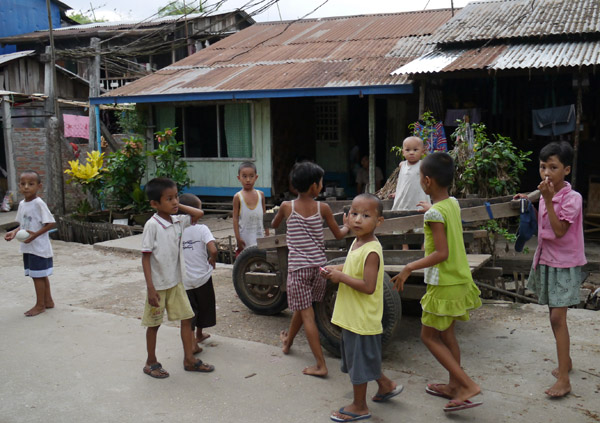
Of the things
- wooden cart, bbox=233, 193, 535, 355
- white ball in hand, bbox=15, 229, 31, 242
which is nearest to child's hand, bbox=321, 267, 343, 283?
wooden cart, bbox=233, 193, 535, 355

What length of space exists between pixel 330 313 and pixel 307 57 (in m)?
9.63

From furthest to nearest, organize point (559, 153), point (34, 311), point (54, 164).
→ point (54, 164)
point (34, 311)
point (559, 153)

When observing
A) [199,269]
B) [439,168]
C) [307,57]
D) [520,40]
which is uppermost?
[307,57]

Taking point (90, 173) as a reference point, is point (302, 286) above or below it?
below

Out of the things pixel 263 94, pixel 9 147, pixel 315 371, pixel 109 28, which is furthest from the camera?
pixel 109 28

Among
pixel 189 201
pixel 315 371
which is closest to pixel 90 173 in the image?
pixel 189 201

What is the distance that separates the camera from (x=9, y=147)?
14180 mm

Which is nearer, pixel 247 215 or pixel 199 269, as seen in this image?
pixel 199 269

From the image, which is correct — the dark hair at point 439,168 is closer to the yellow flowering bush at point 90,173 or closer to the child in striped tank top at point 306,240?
the child in striped tank top at point 306,240

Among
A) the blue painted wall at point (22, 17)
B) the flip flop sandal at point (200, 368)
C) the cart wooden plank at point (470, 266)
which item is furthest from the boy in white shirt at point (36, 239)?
the blue painted wall at point (22, 17)

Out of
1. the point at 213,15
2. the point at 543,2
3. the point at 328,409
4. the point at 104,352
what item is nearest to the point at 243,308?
the point at 104,352

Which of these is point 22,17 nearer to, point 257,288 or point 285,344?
point 257,288

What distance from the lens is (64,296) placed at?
21.0 ft

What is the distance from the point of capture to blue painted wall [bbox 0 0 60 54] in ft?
73.1
